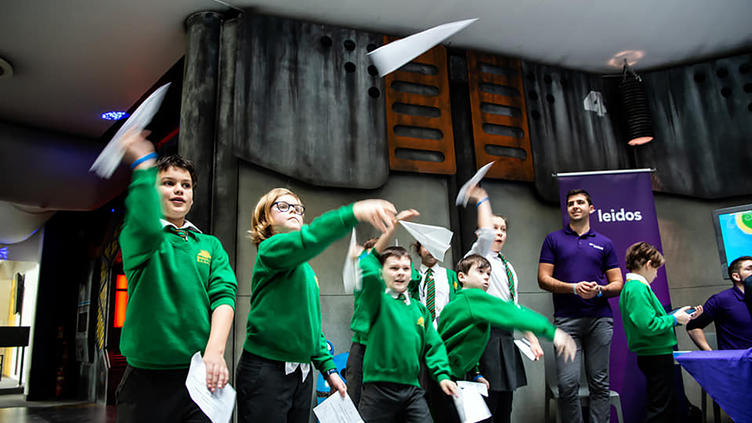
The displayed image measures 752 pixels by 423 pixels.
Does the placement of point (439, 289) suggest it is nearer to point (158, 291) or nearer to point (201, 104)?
point (158, 291)

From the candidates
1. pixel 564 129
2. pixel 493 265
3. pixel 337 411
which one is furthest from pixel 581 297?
pixel 564 129

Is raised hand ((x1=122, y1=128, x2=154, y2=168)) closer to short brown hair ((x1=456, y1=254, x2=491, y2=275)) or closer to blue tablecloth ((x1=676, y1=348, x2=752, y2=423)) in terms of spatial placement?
short brown hair ((x1=456, y1=254, x2=491, y2=275))

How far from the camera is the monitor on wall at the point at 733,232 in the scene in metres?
4.43

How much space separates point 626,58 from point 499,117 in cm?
155

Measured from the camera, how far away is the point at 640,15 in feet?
15.0

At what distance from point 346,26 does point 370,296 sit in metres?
3.12

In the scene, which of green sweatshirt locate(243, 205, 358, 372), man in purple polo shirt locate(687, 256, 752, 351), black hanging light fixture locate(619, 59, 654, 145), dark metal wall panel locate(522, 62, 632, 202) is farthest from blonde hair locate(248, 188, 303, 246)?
black hanging light fixture locate(619, 59, 654, 145)

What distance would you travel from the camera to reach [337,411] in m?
1.87

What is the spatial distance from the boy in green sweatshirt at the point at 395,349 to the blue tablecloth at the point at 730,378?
4.13ft

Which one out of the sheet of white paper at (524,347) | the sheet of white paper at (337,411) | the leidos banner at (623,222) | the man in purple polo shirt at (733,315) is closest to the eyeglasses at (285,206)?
the sheet of white paper at (337,411)

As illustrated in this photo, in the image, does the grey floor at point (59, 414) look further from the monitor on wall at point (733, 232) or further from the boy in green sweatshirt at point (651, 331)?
the monitor on wall at point (733, 232)

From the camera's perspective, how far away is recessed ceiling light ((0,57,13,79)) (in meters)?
5.01

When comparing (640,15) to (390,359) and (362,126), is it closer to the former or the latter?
(362,126)

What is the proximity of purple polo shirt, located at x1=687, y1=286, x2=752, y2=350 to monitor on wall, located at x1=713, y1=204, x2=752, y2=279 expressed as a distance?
1.03 m
